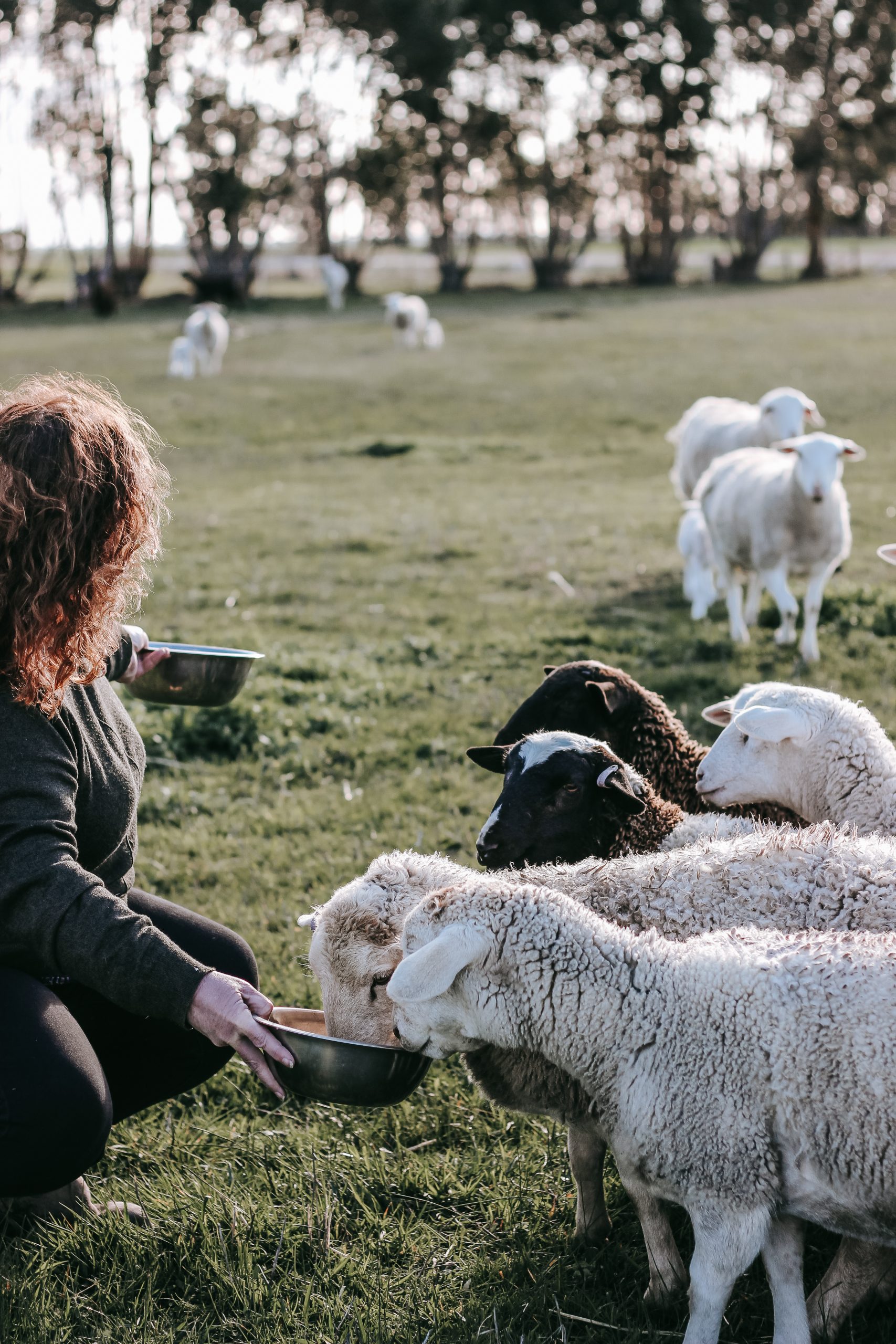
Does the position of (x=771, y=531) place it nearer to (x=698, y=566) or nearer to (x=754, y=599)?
(x=754, y=599)

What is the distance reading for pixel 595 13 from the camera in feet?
143

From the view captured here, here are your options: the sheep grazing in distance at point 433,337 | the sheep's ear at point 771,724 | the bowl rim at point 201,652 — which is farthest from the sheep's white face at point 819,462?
the sheep grazing in distance at point 433,337

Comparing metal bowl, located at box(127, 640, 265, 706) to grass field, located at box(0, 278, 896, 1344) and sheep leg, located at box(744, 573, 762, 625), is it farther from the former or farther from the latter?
sheep leg, located at box(744, 573, 762, 625)

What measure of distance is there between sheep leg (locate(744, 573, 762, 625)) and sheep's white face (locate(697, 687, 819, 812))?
Answer: 4434 millimetres

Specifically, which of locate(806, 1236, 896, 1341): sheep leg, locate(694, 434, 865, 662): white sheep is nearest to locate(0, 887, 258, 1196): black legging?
locate(806, 1236, 896, 1341): sheep leg

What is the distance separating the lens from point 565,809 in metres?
3.33

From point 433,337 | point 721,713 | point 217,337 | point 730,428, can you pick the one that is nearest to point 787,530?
point 730,428

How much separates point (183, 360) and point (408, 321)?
231 inches

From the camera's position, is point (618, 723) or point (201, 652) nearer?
point (201, 652)

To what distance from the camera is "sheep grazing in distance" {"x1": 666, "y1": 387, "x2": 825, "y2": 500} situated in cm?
981

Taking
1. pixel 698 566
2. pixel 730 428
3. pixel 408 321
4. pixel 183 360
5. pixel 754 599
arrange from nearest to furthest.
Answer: pixel 754 599 → pixel 698 566 → pixel 730 428 → pixel 183 360 → pixel 408 321

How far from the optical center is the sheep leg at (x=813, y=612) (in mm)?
7000

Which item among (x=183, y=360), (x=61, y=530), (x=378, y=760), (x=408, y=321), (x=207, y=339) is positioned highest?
(x=408, y=321)

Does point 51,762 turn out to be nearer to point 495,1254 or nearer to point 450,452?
point 495,1254
